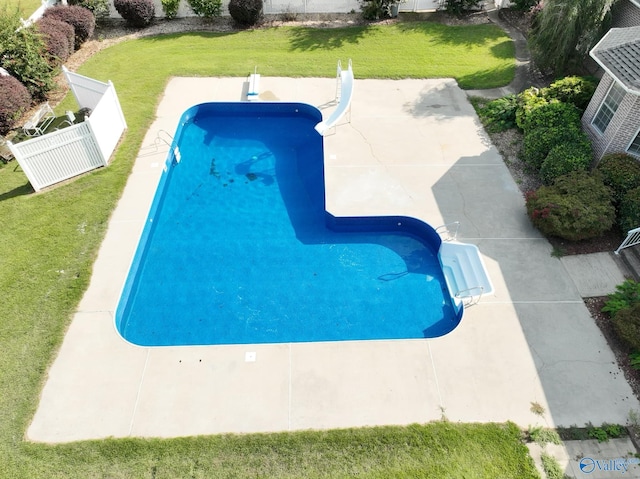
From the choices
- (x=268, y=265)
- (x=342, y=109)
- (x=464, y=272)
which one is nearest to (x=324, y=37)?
(x=342, y=109)

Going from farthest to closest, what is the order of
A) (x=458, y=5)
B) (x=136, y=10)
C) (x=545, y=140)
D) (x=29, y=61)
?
1. (x=458, y=5)
2. (x=136, y=10)
3. (x=29, y=61)
4. (x=545, y=140)

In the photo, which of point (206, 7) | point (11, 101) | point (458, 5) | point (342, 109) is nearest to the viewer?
point (11, 101)

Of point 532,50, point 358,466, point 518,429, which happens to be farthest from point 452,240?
point 532,50

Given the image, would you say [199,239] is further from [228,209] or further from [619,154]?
[619,154]

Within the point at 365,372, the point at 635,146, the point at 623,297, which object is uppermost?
the point at 635,146

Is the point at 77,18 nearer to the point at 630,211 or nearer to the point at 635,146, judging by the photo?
the point at 635,146

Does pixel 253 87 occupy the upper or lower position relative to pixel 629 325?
upper

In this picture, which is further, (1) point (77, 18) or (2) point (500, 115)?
(1) point (77, 18)

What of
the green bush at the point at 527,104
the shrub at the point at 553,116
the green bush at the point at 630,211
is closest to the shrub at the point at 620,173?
the green bush at the point at 630,211
